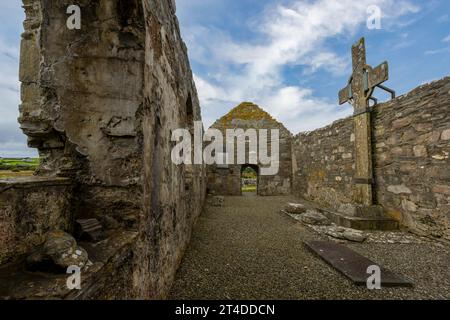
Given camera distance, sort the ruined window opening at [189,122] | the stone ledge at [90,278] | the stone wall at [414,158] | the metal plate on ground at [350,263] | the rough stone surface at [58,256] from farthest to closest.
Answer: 1. the ruined window opening at [189,122]
2. the stone wall at [414,158]
3. the metal plate on ground at [350,263]
4. the rough stone surface at [58,256]
5. the stone ledge at [90,278]

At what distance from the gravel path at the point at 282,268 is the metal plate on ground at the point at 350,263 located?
7cm

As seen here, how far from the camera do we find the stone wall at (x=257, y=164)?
11.2 meters

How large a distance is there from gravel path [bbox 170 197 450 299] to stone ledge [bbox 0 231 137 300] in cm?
119

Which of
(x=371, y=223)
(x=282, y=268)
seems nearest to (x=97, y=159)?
(x=282, y=268)

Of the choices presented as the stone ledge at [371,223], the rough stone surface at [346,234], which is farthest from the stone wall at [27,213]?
the stone ledge at [371,223]

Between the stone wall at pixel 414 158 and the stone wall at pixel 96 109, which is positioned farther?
the stone wall at pixel 414 158

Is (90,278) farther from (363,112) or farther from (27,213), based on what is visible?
(363,112)

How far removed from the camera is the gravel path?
92.7 inches

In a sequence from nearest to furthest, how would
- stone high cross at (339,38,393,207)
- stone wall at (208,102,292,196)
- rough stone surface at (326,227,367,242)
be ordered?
rough stone surface at (326,227,367,242)
stone high cross at (339,38,393,207)
stone wall at (208,102,292,196)

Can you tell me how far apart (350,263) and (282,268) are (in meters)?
0.89

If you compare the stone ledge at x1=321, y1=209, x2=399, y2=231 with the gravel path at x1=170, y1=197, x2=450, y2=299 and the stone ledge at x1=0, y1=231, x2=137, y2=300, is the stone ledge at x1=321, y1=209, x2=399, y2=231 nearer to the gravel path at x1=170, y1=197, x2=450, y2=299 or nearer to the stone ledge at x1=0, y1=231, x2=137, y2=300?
the gravel path at x1=170, y1=197, x2=450, y2=299

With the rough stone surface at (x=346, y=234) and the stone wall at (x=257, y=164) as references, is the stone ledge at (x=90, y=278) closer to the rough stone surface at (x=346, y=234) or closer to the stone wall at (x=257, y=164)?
the rough stone surface at (x=346, y=234)

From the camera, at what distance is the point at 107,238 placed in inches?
58.4

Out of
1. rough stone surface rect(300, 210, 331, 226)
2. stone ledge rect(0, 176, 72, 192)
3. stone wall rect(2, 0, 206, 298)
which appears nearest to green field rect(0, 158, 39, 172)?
stone wall rect(2, 0, 206, 298)
